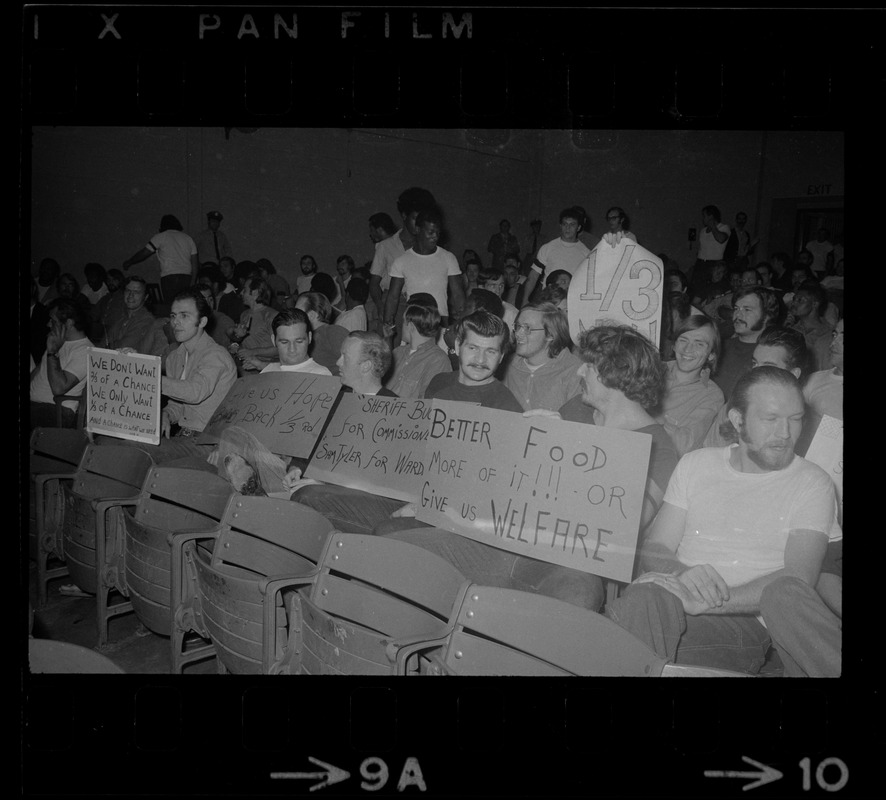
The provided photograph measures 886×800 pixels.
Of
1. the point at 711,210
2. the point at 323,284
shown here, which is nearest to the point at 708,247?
the point at 711,210

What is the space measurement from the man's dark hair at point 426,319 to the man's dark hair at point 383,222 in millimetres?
328

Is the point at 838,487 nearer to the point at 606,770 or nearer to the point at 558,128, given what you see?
the point at 606,770

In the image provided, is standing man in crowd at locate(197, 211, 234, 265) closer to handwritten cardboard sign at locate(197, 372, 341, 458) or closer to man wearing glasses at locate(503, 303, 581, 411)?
handwritten cardboard sign at locate(197, 372, 341, 458)

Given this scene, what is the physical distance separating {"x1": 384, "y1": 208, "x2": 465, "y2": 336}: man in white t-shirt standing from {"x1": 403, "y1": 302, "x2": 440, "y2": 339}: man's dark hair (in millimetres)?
33

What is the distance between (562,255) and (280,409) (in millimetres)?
1244

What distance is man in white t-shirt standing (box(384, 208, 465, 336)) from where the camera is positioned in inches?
Result: 114

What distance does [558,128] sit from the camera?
2320 millimetres

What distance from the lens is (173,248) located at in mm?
2916

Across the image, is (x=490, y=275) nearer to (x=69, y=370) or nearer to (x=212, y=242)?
(x=212, y=242)

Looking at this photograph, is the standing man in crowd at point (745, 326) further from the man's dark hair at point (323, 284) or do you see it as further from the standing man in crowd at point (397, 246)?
the man's dark hair at point (323, 284)

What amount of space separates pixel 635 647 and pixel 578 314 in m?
1.21

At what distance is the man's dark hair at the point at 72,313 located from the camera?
2.87 metres

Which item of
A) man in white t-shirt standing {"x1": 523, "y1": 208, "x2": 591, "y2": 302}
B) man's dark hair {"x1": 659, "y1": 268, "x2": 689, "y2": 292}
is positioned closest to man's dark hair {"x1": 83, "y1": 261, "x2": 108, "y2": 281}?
man in white t-shirt standing {"x1": 523, "y1": 208, "x2": 591, "y2": 302}

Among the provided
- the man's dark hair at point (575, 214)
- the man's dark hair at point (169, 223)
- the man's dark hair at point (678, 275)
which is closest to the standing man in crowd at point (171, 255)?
the man's dark hair at point (169, 223)
